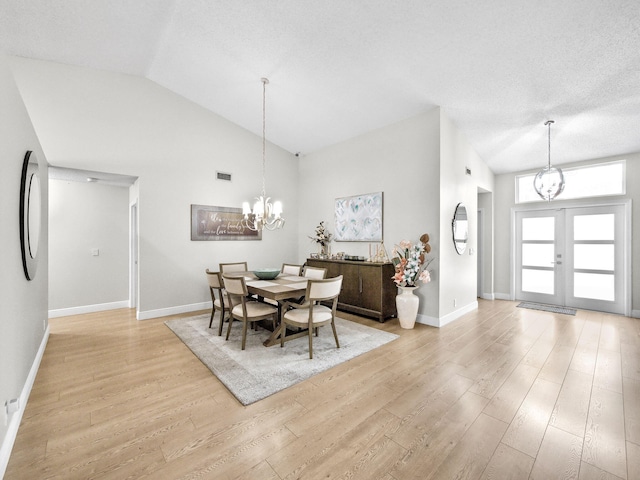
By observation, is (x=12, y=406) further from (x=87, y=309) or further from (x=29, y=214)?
(x=87, y=309)

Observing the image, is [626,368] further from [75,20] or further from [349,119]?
[75,20]

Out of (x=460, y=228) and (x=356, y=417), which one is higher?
(x=460, y=228)

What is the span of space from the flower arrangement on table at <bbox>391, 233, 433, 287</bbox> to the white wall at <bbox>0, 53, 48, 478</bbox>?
392cm

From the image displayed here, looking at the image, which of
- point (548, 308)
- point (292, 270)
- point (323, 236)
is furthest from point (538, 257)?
point (292, 270)

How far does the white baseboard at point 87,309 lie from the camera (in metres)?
4.68

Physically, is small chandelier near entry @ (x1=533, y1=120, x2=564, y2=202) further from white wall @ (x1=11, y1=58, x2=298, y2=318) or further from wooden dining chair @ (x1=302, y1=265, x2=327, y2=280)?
white wall @ (x1=11, y1=58, x2=298, y2=318)

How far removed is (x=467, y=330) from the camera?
4.04 metres

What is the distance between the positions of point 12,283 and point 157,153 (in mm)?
3226

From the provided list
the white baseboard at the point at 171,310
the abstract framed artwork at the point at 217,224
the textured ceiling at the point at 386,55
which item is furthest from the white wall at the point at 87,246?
the textured ceiling at the point at 386,55

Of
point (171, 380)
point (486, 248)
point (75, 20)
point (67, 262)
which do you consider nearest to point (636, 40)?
point (486, 248)

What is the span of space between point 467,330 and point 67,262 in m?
6.41

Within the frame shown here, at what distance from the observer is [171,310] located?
4.83 meters

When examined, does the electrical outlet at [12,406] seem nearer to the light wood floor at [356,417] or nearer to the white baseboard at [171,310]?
the light wood floor at [356,417]

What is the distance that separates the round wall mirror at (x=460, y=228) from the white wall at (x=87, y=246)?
5846mm
